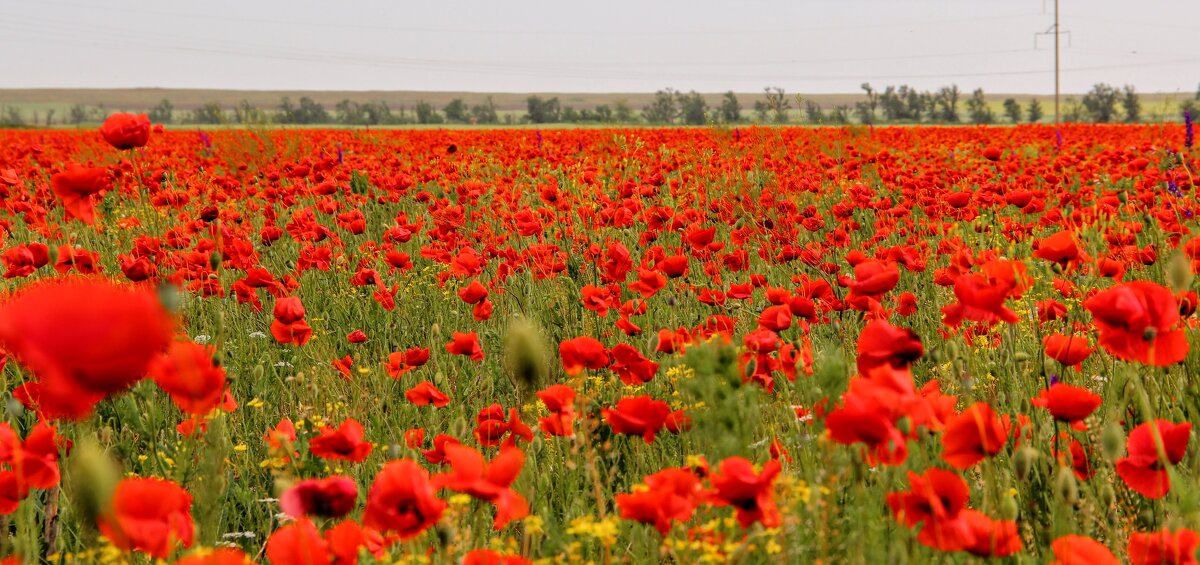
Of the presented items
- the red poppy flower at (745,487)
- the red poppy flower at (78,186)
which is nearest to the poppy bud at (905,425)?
the red poppy flower at (745,487)

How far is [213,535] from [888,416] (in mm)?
1182

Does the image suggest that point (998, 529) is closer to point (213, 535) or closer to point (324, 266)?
point (213, 535)

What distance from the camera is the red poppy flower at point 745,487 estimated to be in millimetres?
1194

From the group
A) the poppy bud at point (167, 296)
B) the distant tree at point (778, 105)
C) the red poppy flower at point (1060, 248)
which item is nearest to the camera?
the poppy bud at point (167, 296)

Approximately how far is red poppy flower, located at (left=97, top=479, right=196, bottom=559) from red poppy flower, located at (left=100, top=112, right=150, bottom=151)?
2090 millimetres

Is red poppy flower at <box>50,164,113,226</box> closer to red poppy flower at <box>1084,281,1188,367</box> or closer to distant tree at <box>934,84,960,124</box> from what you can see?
red poppy flower at <box>1084,281,1188,367</box>

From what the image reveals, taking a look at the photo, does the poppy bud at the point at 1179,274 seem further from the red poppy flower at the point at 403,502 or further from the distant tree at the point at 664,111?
the distant tree at the point at 664,111

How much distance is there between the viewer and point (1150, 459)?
1415 millimetres

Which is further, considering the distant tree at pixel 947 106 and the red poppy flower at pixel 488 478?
the distant tree at pixel 947 106

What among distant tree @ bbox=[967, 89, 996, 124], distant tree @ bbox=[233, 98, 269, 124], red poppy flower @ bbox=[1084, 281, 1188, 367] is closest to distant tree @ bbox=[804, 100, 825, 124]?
red poppy flower @ bbox=[1084, 281, 1188, 367]

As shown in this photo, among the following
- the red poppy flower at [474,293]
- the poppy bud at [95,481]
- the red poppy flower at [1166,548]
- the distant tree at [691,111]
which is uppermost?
the distant tree at [691,111]

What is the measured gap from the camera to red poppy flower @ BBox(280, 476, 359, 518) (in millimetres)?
1209

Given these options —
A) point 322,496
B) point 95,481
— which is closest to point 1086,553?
point 322,496

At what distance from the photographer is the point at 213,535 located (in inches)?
63.7
